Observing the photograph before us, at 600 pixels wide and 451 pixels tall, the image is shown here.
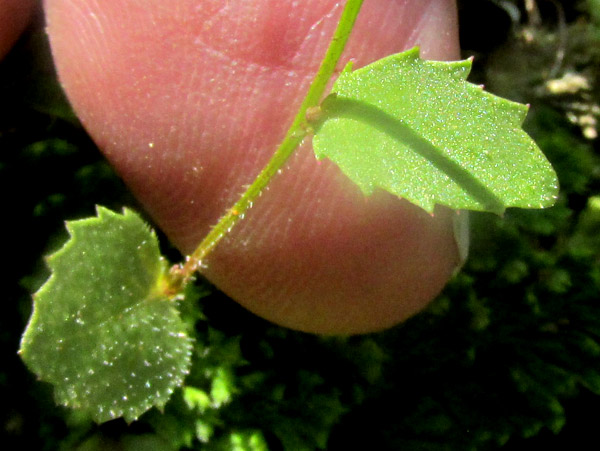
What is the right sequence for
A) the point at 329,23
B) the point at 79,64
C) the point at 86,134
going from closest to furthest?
the point at 329,23
the point at 79,64
the point at 86,134

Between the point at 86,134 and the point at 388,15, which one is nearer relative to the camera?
the point at 388,15

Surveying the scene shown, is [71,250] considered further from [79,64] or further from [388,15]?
[388,15]

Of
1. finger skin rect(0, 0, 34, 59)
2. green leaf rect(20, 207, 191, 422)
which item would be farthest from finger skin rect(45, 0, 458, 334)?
green leaf rect(20, 207, 191, 422)

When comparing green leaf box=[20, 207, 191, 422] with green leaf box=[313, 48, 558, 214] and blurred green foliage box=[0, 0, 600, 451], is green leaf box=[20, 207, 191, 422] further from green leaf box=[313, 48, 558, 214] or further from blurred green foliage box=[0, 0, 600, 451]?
green leaf box=[313, 48, 558, 214]

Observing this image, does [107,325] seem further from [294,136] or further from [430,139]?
A: [430,139]

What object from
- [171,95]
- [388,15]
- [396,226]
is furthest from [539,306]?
[171,95]

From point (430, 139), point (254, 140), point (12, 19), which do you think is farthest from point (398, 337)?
point (12, 19)
